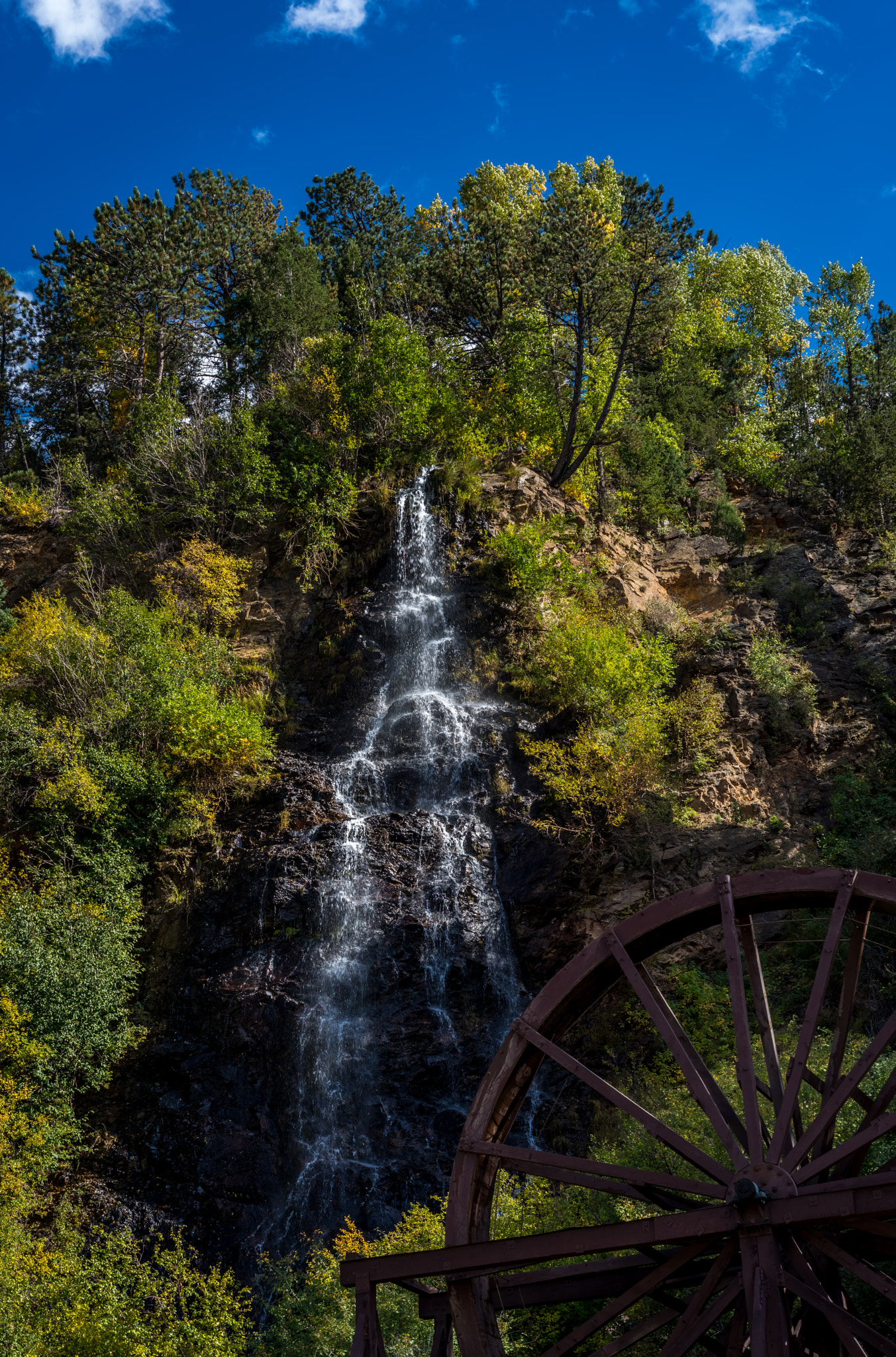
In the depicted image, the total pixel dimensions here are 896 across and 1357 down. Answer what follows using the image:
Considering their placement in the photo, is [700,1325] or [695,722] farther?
[695,722]

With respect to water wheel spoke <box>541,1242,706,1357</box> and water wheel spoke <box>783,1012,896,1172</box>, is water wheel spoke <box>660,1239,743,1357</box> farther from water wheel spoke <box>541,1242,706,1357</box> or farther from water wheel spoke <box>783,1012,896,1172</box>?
water wheel spoke <box>783,1012,896,1172</box>

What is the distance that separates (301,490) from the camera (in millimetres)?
27641

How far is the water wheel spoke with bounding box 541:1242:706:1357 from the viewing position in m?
8.27

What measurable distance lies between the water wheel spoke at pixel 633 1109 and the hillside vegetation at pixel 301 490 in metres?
4.19

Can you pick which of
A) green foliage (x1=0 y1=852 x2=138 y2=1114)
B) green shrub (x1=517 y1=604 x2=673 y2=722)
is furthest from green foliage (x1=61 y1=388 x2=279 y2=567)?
green foliage (x1=0 y1=852 x2=138 y2=1114)

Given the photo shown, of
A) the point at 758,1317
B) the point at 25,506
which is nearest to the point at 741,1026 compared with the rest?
the point at 758,1317

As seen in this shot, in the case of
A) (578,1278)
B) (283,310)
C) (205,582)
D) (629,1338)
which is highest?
(283,310)

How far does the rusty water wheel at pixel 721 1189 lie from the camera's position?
25.1ft

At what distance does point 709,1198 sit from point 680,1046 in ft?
5.42

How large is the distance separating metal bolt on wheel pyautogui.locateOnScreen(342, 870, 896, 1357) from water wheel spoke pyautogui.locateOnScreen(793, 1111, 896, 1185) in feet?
0.04

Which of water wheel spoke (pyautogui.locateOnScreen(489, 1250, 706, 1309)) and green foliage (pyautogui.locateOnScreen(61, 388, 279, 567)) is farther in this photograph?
green foliage (pyautogui.locateOnScreen(61, 388, 279, 567))

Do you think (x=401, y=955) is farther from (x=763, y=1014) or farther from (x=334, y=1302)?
(x=763, y=1014)

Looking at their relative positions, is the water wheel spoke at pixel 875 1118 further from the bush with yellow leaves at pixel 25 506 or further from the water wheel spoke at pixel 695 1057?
the bush with yellow leaves at pixel 25 506

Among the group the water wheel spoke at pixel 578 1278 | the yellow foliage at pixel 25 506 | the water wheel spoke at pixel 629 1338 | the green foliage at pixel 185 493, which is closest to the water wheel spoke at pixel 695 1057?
the water wheel spoke at pixel 578 1278
